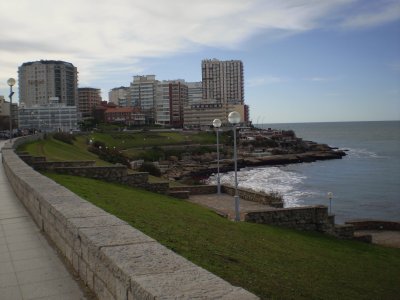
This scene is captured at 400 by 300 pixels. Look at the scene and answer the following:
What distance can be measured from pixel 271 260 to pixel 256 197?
13.7 meters

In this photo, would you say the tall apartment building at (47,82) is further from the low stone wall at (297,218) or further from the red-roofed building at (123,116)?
the low stone wall at (297,218)

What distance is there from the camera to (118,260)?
4.25 metres

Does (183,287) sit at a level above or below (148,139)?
above

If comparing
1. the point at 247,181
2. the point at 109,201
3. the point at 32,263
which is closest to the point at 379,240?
the point at 109,201

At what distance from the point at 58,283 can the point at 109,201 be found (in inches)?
311

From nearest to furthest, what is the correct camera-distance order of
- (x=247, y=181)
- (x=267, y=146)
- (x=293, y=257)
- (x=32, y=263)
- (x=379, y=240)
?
(x=32, y=263) < (x=293, y=257) < (x=379, y=240) < (x=247, y=181) < (x=267, y=146)

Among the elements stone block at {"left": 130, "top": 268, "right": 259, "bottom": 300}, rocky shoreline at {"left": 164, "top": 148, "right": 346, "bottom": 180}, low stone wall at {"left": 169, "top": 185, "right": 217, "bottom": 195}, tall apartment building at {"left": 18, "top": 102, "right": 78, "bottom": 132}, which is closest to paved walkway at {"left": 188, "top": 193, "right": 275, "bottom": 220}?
low stone wall at {"left": 169, "top": 185, "right": 217, "bottom": 195}

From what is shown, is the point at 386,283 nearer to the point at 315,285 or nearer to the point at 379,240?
the point at 315,285

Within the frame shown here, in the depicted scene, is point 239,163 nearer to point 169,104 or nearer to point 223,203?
point 223,203

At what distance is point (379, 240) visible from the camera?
2562cm

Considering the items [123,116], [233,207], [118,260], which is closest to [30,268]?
[118,260]

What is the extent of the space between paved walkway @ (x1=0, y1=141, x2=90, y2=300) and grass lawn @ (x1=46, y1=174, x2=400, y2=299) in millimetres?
2165

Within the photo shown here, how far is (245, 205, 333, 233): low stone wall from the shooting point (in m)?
18.4

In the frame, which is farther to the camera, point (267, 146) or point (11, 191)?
point (267, 146)
